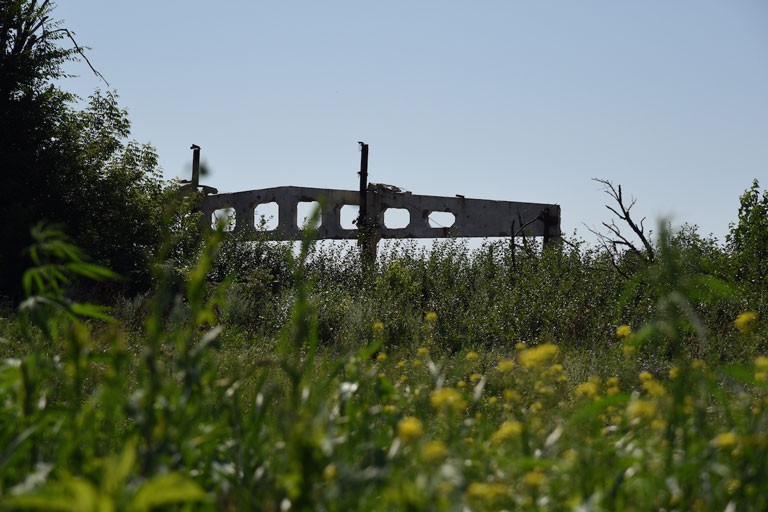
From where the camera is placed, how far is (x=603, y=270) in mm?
10383

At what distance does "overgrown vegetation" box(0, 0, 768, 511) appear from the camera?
146 centimetres

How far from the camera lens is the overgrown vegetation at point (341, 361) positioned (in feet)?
4.79

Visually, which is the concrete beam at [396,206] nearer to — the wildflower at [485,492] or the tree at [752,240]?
the tree at [752,240]

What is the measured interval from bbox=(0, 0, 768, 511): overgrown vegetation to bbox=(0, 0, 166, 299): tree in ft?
0.13

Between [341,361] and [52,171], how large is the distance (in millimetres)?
11018

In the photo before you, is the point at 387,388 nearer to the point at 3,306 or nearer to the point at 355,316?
the point at 355,316

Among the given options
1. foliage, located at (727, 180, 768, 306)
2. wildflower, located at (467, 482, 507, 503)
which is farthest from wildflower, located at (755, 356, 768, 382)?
foliage, located at (727, 180, 768, 306)

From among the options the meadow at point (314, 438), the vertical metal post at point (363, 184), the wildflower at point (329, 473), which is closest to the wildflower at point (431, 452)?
the meadow at point (314, 438)

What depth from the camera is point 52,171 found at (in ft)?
38.4

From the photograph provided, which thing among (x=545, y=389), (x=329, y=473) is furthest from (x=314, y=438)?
(x=545, y=389)

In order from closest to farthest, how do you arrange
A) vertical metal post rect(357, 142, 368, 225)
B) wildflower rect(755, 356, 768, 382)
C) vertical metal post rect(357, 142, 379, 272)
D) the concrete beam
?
wildflower rect(755, 356, 768, 382)
vertical metal post rect(357, 142, 379, 272)
vertical metal post rect(357, 142, 368, 225)
the concrete beam

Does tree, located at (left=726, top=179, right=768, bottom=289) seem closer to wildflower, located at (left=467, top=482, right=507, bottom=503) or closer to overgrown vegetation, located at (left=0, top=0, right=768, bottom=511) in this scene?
overgrown vegetation, located at (left=0, top=0, right=768, bottom=511)

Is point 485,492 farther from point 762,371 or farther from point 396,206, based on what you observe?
point 396,206

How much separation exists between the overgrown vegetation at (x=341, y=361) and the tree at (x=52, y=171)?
0.13ft
